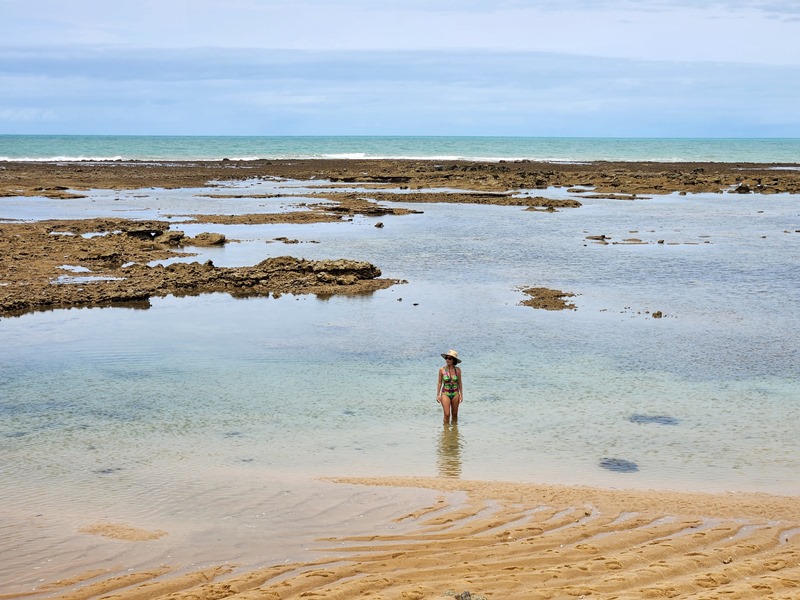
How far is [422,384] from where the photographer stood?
15102mm

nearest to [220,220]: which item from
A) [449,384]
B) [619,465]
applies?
[449,384]

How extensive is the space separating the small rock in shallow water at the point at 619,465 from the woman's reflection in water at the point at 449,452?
1.86 m

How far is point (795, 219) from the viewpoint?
42.6m

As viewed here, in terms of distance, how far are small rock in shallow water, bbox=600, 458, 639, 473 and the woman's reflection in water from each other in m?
1.86

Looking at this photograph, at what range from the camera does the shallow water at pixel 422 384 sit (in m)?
11.4

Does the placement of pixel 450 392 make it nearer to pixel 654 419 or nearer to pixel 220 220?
pixel 654 419

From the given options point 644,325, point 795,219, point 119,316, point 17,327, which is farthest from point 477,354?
point 795,219

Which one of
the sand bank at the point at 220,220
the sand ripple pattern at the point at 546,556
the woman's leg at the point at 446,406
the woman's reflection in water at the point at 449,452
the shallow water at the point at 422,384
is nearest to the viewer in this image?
the sand ripple pattern at the point at 546,556

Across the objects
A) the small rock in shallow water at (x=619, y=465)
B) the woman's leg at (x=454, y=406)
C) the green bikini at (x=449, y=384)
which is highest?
the green bikini at (x=449, y=384)

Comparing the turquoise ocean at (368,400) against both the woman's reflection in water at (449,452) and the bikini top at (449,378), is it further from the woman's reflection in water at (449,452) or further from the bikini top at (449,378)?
the bikini top at (449,378)

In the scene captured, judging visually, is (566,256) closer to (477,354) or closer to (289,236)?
(289,236)

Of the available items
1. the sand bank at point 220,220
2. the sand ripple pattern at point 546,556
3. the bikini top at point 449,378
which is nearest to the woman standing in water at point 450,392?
the bikini top at point 449,378

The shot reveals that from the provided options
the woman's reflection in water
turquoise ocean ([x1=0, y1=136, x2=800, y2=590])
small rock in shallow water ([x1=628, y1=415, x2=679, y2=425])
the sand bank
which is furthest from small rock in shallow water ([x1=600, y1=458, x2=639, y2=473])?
the sand bank

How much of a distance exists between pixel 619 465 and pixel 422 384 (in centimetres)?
440
